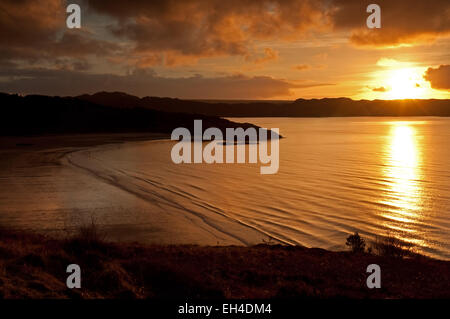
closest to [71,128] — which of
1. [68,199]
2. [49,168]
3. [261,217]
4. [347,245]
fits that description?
[49,168]

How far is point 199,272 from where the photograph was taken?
7.96 metres

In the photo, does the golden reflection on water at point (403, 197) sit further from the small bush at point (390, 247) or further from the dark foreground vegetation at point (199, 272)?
the dark foreground vegetation at point (199, 272)

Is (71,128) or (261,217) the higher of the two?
(71,128)

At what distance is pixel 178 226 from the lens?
13.3m

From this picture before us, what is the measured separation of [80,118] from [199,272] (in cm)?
6934

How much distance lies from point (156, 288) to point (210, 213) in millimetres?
8333

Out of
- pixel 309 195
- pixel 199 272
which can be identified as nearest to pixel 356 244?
pixel 199 272

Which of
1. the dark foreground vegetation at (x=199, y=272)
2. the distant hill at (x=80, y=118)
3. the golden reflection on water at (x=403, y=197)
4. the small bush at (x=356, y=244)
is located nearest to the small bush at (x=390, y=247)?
the small bush at (x=356, y=244)

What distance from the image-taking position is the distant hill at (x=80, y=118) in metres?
67.2

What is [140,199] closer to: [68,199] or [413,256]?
[68,199]

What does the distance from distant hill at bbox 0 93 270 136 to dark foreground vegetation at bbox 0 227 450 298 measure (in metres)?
60.0

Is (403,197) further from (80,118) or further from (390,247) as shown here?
(80,118)

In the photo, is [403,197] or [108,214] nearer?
[108,214]
